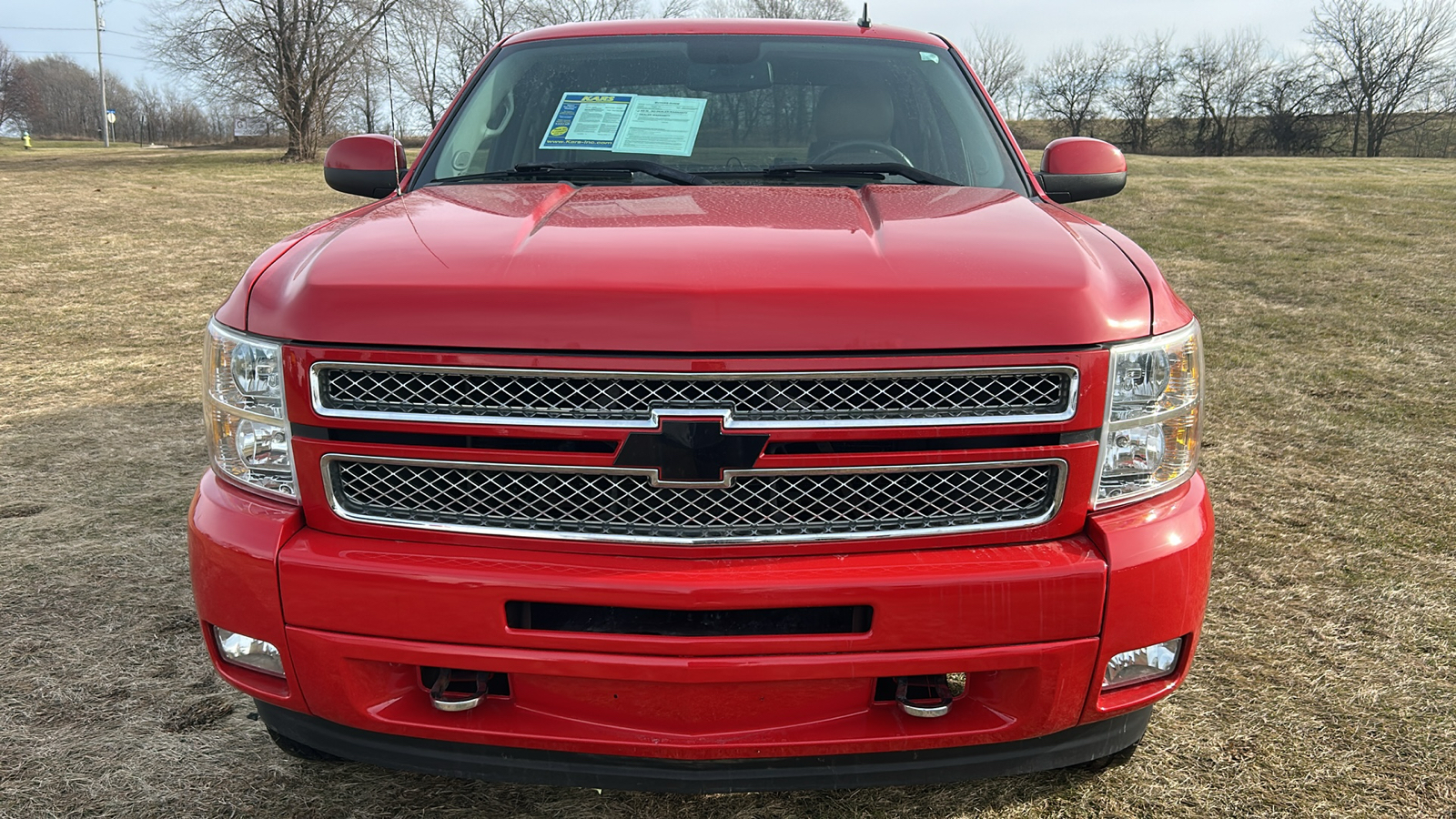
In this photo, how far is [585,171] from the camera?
2625 mm

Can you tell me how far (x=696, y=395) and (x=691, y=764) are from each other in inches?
26.9

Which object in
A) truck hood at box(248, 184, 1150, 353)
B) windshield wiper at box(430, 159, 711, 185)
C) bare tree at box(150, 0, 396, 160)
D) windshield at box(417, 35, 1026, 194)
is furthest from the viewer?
bare tree at box(150, 0, 396, 160)

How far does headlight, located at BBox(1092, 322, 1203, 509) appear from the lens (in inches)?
70.0

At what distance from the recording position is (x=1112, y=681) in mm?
1857

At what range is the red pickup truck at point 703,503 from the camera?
1675 mm

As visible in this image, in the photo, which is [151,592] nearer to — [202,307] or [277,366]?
[277,366]

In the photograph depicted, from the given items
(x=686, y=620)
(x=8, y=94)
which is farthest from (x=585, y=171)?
(x=8, y=94)

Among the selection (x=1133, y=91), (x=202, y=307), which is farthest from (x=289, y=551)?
(x=1133, y=91)

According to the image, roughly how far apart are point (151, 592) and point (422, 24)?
103ft

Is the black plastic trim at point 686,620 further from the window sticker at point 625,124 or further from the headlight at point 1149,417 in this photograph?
the window sticker at point 625,124

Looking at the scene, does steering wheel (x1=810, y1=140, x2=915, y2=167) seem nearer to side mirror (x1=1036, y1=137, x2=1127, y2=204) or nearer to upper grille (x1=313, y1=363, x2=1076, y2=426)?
side mirror (x1=1036, y1=137, x2=1127, y2=204)

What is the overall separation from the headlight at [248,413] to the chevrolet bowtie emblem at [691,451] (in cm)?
64

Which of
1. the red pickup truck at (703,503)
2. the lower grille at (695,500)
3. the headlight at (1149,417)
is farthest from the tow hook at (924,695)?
the headlight at (1149,417)

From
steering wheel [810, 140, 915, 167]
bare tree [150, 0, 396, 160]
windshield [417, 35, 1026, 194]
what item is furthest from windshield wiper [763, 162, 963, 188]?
bare tree [150, 0, 396, 160]
